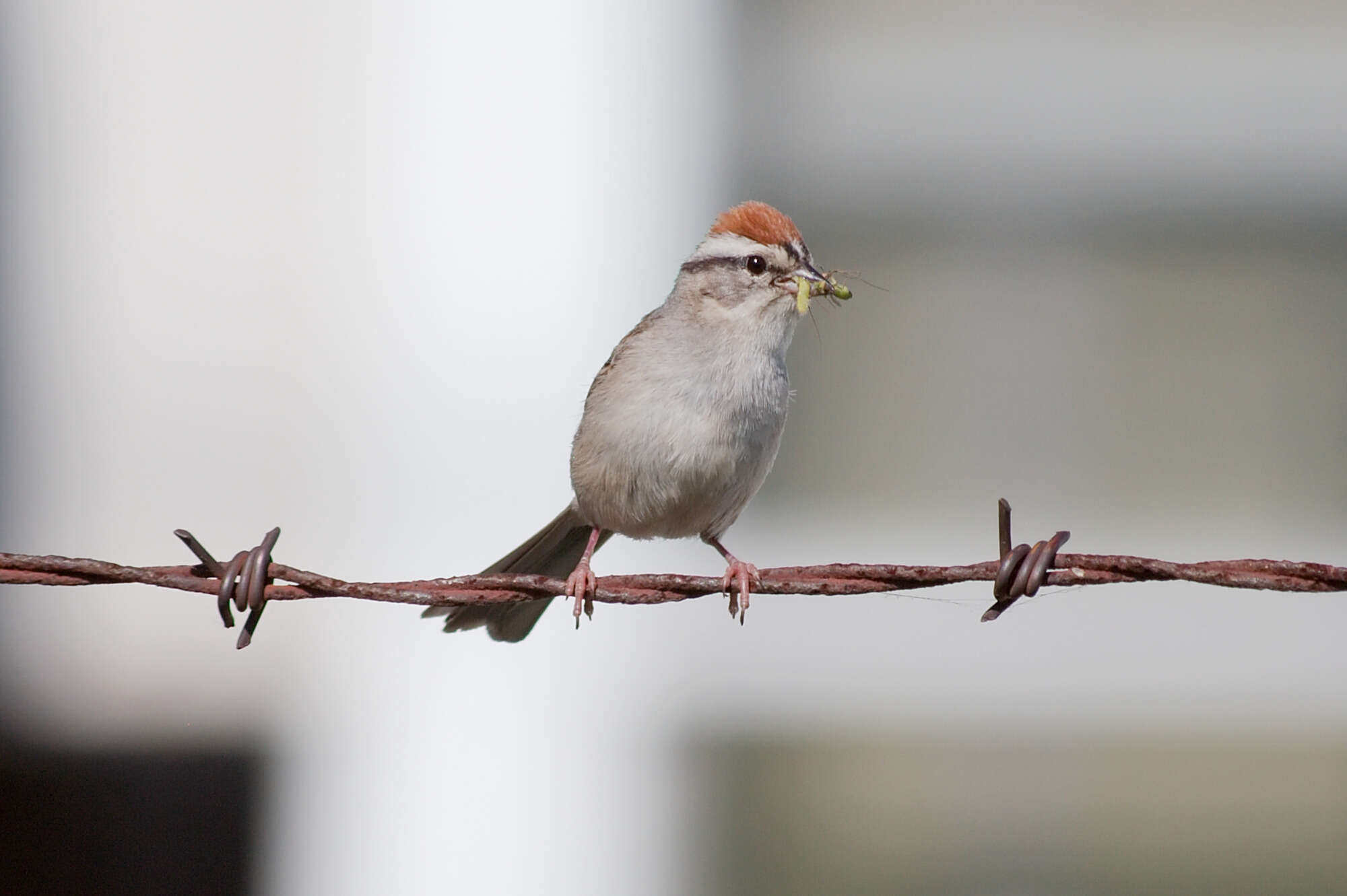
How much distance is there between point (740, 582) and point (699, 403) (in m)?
0.60

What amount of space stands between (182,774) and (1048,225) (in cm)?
595

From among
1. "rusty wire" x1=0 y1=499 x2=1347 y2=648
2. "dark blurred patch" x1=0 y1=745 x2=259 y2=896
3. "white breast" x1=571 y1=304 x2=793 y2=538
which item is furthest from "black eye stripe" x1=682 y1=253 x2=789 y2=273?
"dark blurred patch" x1=0 y1=745 x2=259 y2=896

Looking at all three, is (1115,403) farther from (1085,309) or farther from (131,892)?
(131,892)

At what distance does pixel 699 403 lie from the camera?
10.7ft

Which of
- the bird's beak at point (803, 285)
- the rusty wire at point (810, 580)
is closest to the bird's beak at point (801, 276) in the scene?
the bird's beak at point (803, 285)

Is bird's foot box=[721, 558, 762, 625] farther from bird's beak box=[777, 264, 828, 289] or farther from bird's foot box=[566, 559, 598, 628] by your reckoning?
bird's beak box=[777, 264, 828, 289]

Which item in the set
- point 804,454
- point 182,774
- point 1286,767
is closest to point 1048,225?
point 804,454

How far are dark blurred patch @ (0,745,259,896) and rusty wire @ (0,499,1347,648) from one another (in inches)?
207

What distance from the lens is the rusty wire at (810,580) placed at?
2046mm

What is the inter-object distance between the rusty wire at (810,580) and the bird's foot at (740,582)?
0.48m

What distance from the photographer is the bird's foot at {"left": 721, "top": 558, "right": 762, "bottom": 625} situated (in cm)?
273

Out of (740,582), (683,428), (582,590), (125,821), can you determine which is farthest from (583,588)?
(125,821)

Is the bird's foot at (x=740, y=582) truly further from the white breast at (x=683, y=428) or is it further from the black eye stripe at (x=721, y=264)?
the black eye stripe at (x=721, y=264)

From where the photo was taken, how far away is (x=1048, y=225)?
8.02m
